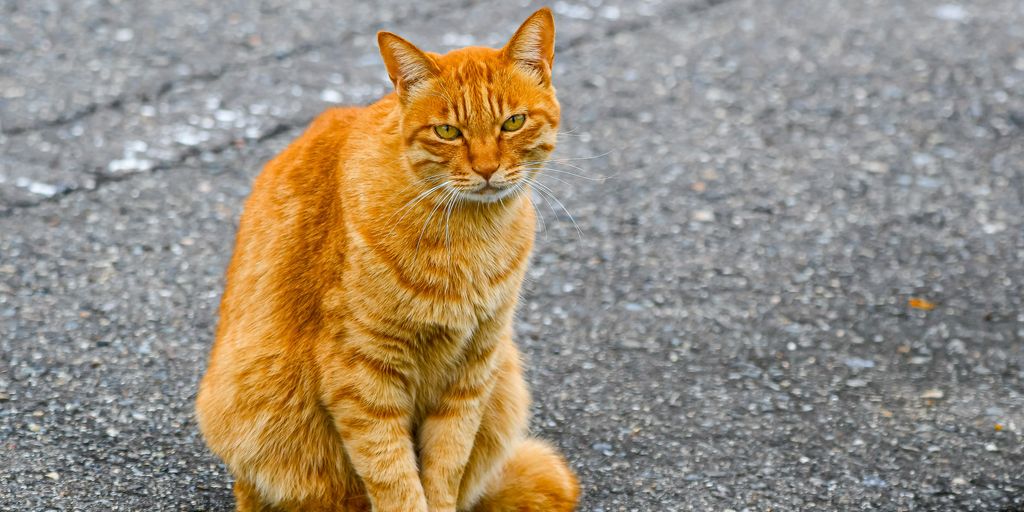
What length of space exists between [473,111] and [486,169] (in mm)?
138

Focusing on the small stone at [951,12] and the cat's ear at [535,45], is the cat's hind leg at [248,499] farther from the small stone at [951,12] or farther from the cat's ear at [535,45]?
the small stone at [951,12]

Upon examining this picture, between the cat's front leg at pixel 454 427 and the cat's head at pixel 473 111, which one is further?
the cat's front leg at pixel 454 427

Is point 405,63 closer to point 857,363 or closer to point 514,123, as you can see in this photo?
point 514,123

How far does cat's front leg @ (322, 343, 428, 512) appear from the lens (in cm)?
265

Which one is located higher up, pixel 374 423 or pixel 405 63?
pixel 405 63

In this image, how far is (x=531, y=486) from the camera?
9.71 feet

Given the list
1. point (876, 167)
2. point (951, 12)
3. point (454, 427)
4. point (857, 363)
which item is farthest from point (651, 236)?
point (951, 12)

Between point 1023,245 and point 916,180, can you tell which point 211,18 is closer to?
point 916,180

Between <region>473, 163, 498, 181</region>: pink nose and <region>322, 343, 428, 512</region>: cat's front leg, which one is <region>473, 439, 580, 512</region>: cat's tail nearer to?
<region>322, 343, 428, 512</region>: cat's front leg

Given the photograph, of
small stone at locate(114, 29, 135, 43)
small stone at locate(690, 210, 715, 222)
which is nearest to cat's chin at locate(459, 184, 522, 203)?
small stone at locate(690, 210, 715, 222)

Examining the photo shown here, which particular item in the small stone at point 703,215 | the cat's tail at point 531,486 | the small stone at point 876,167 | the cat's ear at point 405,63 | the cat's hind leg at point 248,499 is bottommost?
the small stone at point 876,167

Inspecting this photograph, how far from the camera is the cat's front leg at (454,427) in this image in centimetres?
279

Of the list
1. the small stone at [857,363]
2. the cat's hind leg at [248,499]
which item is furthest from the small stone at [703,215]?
the cat's hind leg at [248,499]

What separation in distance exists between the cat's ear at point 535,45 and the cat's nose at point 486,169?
0.26m
